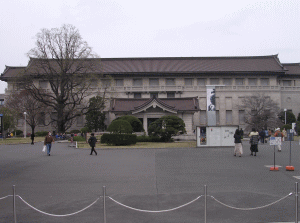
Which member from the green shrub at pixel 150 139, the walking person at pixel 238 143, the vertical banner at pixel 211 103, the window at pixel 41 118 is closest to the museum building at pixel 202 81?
the window at pixel 41 118

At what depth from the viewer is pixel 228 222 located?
6.96 m

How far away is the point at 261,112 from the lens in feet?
175

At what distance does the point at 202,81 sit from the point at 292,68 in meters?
19.6

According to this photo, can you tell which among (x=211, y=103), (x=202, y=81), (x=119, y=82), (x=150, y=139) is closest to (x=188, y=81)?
(x=202, y=81)

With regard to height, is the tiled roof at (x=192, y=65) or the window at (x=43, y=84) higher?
the tiled roof at (x=192, y=65)

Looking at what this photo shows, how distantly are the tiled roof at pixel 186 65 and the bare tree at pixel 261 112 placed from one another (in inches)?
316

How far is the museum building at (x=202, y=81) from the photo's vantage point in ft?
201

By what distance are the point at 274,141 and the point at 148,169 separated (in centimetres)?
580

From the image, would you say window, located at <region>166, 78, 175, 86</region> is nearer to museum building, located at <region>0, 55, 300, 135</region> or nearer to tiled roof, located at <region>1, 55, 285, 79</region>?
museum building, located at <region>0, 55, 300, 135</region>

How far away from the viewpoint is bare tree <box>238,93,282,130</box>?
48.4 metres

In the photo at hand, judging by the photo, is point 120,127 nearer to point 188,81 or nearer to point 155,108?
point 155,108

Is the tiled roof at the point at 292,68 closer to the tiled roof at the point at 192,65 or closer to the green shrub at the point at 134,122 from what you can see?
the tiled roof at the point at 192,65

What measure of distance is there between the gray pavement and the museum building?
44.4 metres

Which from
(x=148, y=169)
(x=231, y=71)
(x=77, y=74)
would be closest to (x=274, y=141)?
(x=148, y=169)
